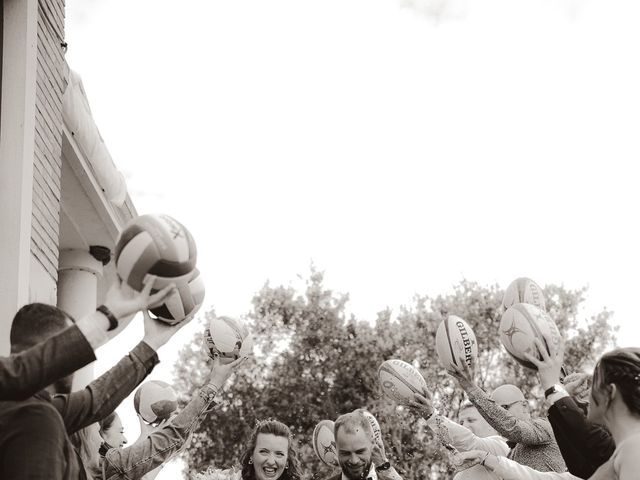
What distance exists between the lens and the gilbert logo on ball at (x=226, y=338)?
19.9 ft

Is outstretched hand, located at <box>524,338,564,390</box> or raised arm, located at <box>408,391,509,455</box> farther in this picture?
raised arm, located at <box>408,391,509,455</box>

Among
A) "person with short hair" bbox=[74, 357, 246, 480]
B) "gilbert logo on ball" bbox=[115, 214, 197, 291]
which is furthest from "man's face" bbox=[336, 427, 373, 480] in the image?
"gilbert logo on ball" bbox=[115, 214, 197, 291]

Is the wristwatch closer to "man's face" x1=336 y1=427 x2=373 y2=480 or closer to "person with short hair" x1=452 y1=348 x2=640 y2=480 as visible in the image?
"person with short hair" x1=452 y1=348 x2=640 y2=480

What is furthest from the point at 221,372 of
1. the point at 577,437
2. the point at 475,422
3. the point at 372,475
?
the point at 475,422

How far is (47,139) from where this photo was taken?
240 inches

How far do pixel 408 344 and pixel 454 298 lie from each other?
2.25 meters

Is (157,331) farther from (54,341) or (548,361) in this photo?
(548,361)

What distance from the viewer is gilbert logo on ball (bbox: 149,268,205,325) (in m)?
3.04

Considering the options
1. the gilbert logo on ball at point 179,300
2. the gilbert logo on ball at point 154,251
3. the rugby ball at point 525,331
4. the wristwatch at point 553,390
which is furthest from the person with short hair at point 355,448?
the gilbert logo on ball at point 154,251

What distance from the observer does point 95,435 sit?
372 cm

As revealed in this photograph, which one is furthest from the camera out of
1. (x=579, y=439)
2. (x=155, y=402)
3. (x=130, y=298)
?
(x=155, y=402)

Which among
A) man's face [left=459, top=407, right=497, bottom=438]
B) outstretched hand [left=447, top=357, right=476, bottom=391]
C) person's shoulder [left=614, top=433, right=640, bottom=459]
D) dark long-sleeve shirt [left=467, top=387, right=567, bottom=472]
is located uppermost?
person's shoulder [left=614, top=433, right=640, bottom=459]

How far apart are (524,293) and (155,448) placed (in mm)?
3075

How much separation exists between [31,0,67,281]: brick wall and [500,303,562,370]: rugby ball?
123 inches
